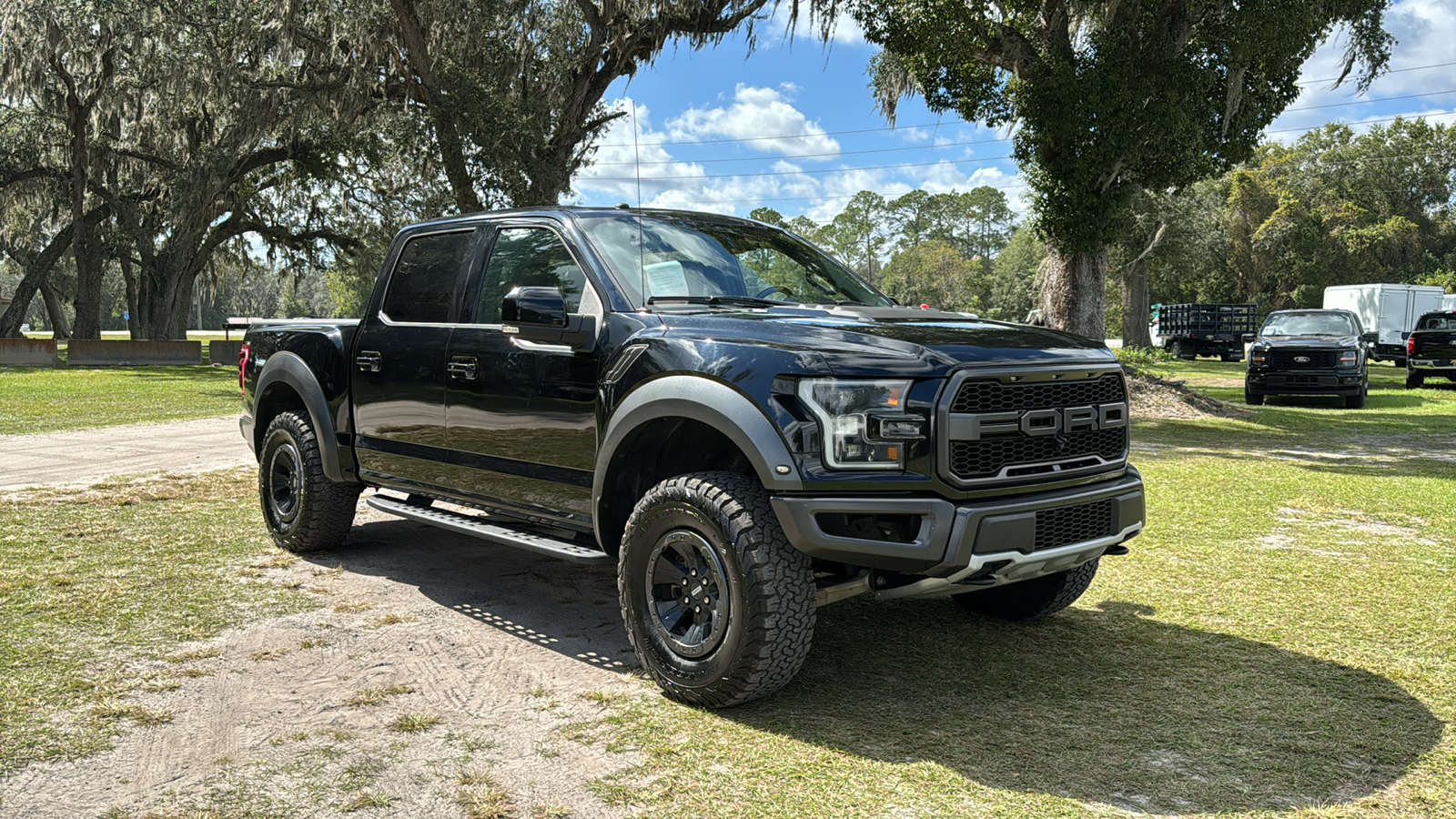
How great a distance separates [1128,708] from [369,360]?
4.18m

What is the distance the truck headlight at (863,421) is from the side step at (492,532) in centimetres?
130

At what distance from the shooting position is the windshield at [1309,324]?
61.8ft

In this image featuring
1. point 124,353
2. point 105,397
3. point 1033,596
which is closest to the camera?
point 1033,596

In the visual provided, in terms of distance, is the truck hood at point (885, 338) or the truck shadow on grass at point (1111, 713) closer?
the truck shadow on grass at point (1111, 713)

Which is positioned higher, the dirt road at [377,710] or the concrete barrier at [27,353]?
the concrete barrier at [27,353]

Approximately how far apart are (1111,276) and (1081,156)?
33.2 meters

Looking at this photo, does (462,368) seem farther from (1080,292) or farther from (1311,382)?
(1311,382)

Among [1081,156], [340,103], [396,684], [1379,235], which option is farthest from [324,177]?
[1379,235]

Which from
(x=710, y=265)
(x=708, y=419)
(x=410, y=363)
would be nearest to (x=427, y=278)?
(x=410, y=363)

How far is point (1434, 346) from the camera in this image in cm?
2245

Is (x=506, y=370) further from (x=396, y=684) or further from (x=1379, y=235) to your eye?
(x=1379, y=235)

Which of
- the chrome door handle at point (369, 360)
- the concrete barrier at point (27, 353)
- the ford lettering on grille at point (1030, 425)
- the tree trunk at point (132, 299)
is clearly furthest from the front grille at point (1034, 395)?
the tree trunk at point (132, 299)

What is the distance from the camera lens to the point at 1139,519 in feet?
14.5

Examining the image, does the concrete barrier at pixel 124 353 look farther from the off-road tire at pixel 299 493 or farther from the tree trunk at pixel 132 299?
the off-road tire at pixel 299 493
